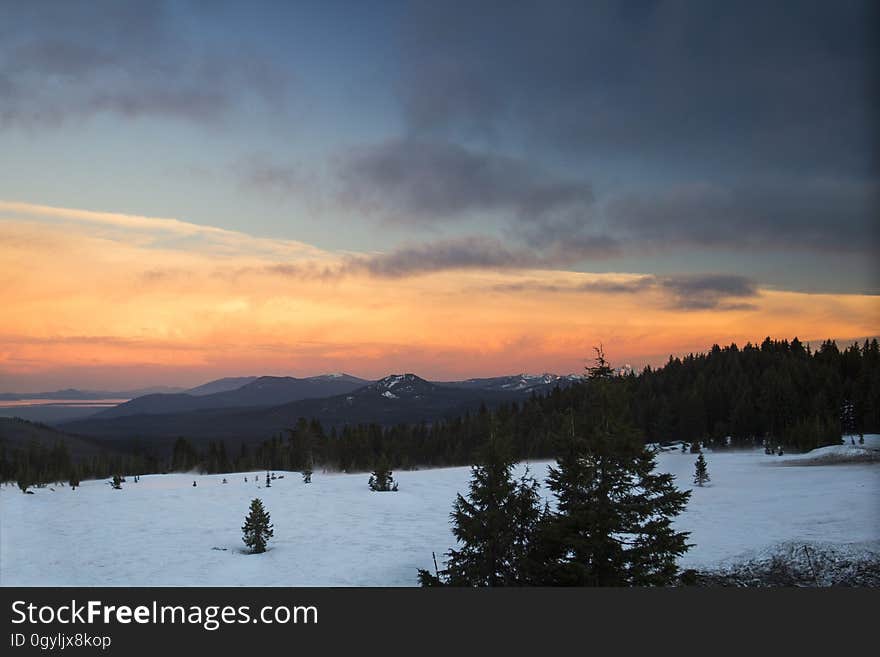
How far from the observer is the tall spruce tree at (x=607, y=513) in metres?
14.0

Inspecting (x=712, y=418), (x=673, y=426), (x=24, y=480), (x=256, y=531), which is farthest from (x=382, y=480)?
→ (x=712, y=418)

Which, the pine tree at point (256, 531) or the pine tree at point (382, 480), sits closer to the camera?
the pine tree at point (256, 531)

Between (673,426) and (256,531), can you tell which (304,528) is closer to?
(256,531)

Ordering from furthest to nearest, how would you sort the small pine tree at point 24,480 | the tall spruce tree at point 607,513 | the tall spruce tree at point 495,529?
the small pine tree at point 24,480, the tall spruce tree at point 495,529, the tall spruce tree at point 607,513

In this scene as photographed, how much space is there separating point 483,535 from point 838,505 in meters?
24.9

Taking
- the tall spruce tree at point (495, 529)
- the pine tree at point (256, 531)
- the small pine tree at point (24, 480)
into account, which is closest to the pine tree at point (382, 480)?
the pine tree at point (256, 531)

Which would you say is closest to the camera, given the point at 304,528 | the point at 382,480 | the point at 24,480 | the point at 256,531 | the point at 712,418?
the point at 256,531

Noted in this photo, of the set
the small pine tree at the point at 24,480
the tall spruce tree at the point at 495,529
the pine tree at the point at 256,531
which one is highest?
the tall spruce tree at the point at 495,529

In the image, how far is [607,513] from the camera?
14156mm

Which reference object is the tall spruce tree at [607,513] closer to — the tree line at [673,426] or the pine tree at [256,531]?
the pine tree at [256,531]

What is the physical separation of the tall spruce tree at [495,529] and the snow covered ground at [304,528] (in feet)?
23.9

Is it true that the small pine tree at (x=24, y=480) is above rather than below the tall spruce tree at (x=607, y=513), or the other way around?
below

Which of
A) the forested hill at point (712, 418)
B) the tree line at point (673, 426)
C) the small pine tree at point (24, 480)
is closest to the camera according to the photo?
the small pine tree at point (24, 480)

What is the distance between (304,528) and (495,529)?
738 inches
